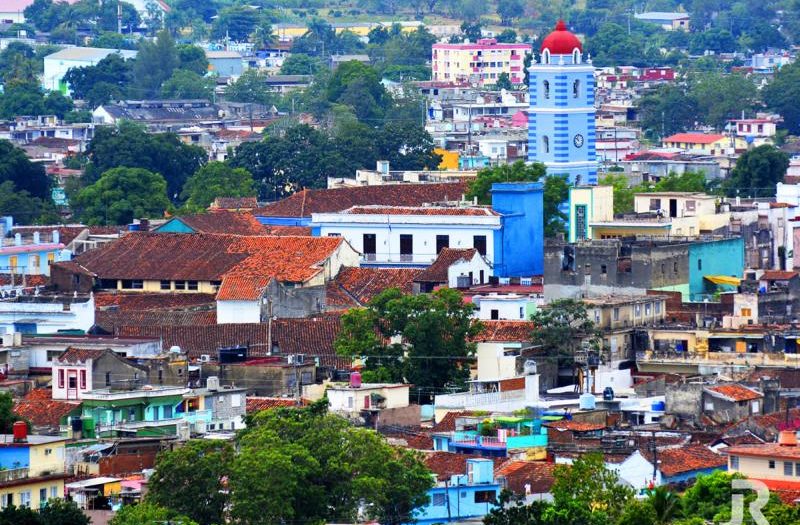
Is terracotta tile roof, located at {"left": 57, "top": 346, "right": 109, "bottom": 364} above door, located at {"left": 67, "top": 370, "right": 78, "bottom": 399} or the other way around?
above

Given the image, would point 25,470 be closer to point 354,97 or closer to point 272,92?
point 354,97

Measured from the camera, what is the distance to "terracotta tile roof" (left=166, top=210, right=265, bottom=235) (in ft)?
232

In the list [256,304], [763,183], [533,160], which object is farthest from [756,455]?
[763,183]

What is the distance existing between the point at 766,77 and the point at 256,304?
75072mm

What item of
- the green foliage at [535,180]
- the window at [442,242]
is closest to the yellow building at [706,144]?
the green foliage at [535,180]

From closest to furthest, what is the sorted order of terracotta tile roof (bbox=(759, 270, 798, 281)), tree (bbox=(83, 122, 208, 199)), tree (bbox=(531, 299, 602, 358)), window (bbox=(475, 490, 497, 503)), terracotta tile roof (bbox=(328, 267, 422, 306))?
window (bbox=(475, 490, 497, 503)) → tree (bbox=(531, 299, 602, 358)) → terracotta tile roof (bbox=(759, 270, 798, 281)) → terracotta tile roof (bbox=(328, 267, 422, 306)) → tree (bbox=(83, 122, 208, 199))

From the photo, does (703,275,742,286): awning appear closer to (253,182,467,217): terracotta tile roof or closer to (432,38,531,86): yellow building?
(253,182,467,217): terracotta tile roof

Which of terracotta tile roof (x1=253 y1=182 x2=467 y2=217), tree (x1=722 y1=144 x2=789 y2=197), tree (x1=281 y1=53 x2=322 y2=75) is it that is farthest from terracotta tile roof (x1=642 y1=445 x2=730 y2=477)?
tree (x1=281 y1=53 x2=322 y2=75)

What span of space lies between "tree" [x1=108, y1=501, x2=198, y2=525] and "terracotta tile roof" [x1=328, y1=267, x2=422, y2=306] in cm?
2157

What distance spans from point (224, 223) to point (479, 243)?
27.8 feet

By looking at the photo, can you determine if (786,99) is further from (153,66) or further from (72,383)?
(72,383)

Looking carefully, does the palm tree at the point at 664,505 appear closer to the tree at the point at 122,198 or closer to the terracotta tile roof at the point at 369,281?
the terracotta tile roof at the point at 369,281

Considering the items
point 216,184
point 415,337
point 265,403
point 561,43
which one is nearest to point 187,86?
point 216,184

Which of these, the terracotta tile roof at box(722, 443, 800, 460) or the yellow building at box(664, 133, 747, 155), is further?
the yellow building at box(664, 133, 747, 155)
